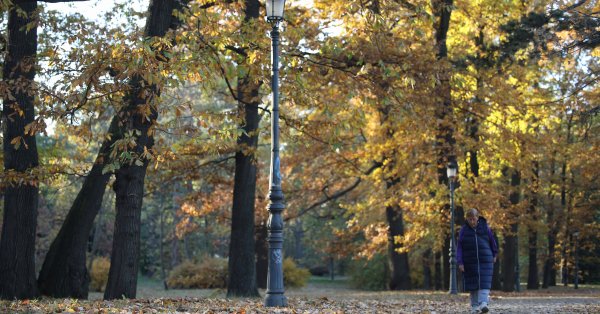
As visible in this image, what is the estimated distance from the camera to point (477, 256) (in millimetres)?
11586

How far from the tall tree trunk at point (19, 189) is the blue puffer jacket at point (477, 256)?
28.3 ft

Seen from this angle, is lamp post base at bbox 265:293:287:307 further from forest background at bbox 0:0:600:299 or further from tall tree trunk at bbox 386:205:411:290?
tall tree trunk at bbox 386:205:411:290

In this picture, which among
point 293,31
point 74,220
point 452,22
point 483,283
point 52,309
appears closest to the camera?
point 52,309

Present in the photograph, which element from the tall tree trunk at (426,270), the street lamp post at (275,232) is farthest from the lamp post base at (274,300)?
the tall tree trunk at (426,270)

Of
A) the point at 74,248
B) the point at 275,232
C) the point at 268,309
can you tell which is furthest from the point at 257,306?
the point at 74,248

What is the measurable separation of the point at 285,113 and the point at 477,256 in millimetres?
11291

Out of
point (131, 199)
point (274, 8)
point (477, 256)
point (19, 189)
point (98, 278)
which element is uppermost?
point (274, 8)

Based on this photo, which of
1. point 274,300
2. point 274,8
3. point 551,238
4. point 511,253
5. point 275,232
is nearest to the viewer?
point 274,300

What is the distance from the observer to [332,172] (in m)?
30.0

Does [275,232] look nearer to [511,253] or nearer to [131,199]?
[131,199]

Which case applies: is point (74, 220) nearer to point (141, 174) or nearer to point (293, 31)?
point (141, 174)

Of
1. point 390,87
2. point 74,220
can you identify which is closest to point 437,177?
point 390,87

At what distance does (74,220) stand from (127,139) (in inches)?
195

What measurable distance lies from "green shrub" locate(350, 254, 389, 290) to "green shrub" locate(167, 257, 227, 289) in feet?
27.6
